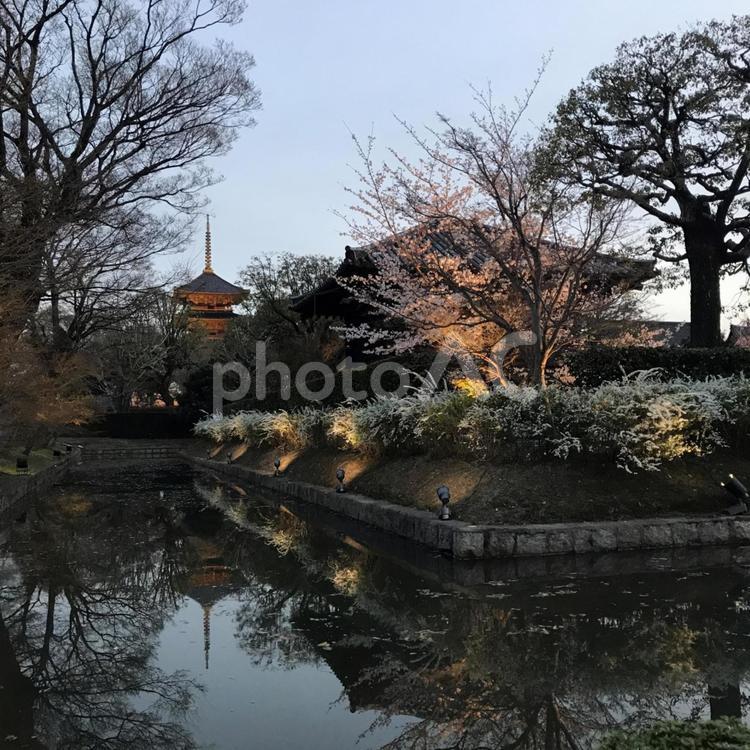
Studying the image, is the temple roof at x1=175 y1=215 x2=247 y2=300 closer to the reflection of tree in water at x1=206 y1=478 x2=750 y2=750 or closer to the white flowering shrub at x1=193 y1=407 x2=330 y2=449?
the white flowering shrub at x1=193 y1=407 x2=330 y2=449

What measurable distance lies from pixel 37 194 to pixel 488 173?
7.32 metres

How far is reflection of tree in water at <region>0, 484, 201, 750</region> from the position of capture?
3.74m

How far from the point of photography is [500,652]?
472 centimetres

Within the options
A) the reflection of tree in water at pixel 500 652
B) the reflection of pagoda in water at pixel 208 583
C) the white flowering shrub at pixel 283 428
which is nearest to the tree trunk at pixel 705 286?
the white flowering shrub at pixel 283 428

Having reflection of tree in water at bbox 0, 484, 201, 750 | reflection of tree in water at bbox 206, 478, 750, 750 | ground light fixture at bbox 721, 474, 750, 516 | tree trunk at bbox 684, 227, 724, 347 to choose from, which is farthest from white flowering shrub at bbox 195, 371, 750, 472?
tree trunk at bbox 684, 227, 724, 347

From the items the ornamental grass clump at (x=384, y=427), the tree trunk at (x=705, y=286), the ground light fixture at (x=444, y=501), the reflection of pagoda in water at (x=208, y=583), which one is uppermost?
Result: the tree trunk at (x=705, y=286)

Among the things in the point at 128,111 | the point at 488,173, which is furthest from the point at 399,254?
the point at 128,111

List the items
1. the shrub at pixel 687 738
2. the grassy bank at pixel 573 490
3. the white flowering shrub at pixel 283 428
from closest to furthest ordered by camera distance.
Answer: the shrub at pixel 687 738 → the grassy bank at pixel 573 490 → the white flowering shrub at pixel 283 428

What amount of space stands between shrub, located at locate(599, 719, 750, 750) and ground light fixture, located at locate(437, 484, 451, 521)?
5569 mm

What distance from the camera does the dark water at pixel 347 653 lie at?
3699 millimetres

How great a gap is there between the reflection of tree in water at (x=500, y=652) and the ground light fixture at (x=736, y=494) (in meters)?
2.12

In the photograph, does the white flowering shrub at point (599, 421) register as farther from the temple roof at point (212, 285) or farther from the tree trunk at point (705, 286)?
the temple roof at point (212, 285)

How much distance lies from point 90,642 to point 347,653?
79.3 inches

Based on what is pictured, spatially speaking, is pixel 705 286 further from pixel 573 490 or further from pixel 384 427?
pixel 573 490
